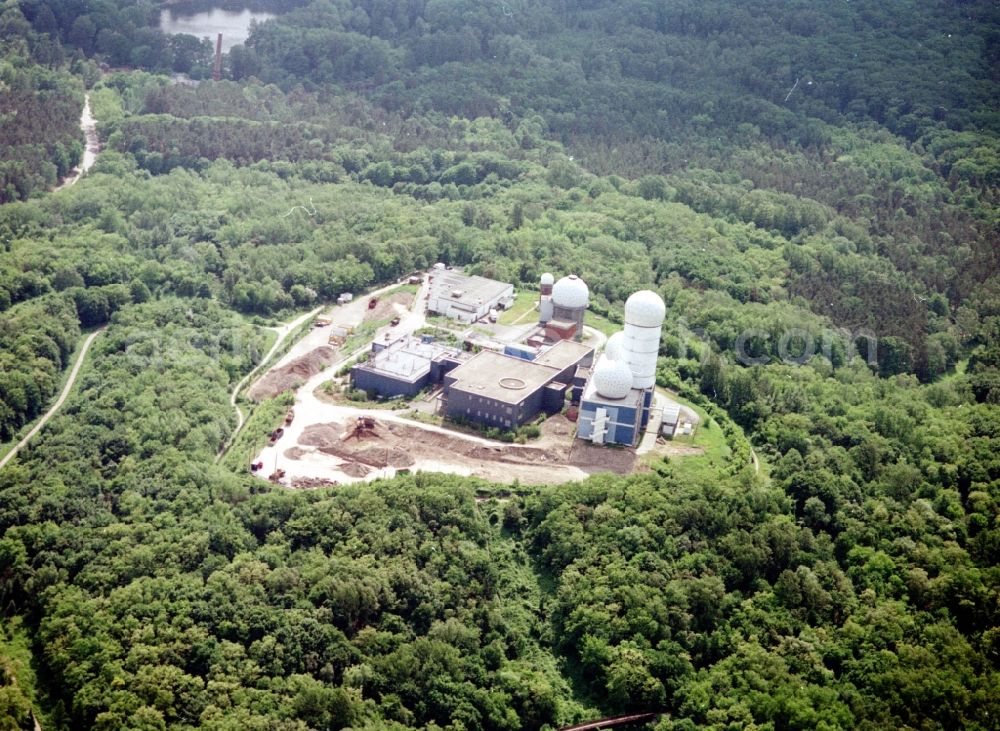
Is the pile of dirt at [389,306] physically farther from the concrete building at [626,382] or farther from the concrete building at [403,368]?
the concrete building at [626,382]

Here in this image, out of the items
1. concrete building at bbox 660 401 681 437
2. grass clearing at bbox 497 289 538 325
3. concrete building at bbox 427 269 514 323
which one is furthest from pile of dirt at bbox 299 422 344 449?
concrete building at bbox 660 401 681 437

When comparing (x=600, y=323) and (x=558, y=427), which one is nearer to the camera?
(x=558, y=427)

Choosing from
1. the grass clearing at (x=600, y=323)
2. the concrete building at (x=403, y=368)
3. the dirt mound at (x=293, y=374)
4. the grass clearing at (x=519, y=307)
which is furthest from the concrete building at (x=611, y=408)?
the dirt mound at (x=293, y=374)

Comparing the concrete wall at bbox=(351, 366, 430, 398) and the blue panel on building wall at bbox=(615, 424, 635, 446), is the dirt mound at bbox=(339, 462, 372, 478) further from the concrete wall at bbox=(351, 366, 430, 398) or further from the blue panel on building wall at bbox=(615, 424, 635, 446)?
the blue panel on building wall at bbox=(615, 424, 635, 446)

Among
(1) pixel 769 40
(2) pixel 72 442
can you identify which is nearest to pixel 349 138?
(1) pixel 769 40

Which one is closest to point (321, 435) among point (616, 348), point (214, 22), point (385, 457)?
point (385, 457)

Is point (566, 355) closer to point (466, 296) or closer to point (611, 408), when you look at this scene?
point (611, 408)
